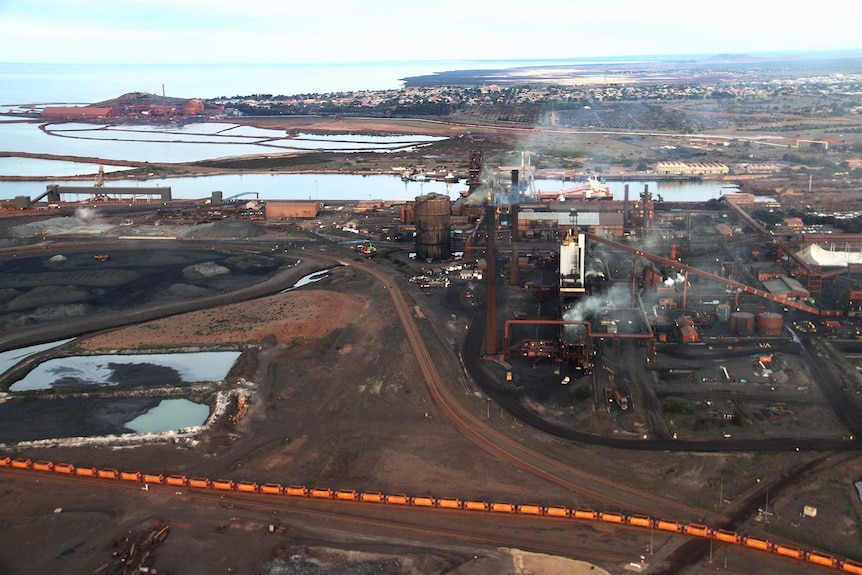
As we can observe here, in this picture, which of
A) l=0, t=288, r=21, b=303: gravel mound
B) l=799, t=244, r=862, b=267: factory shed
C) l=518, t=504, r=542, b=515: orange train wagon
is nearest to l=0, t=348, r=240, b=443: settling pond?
l=0, t=288, r=21, b=303: gravel mound

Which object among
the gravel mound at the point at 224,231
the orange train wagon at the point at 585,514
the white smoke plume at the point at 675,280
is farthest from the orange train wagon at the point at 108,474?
the gravel mound at the point at 224,231

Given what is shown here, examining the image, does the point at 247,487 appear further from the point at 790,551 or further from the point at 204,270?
the point at 204,270

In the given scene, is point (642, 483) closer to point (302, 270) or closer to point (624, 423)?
point (624, 423)

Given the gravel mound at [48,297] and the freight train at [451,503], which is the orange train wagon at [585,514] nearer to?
the freight train at [451,503]

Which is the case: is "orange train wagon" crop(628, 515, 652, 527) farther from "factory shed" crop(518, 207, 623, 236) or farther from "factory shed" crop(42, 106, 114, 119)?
"factory shed" crop(42, 106, 114, 119)

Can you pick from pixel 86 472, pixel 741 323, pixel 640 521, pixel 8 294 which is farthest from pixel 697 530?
pixel 8 294

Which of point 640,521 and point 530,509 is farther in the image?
point 530,509

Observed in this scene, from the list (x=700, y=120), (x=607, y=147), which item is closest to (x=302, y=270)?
(x=607, y=147)
